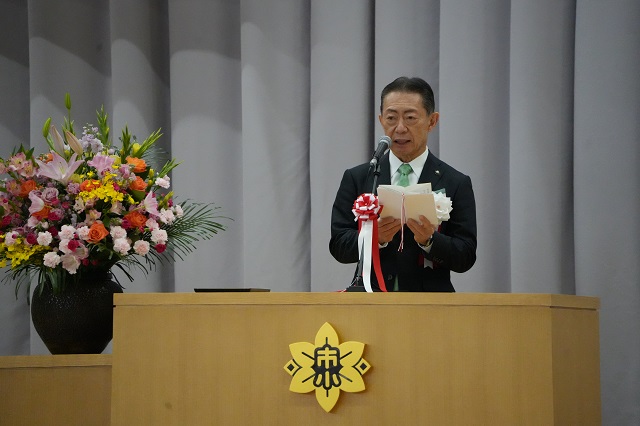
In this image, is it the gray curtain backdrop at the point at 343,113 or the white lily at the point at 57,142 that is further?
the gray curtain backdrop at the point at 343,113

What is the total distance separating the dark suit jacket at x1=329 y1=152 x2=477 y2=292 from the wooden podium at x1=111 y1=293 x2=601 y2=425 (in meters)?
0.41

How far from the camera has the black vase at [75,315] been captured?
2539 mm

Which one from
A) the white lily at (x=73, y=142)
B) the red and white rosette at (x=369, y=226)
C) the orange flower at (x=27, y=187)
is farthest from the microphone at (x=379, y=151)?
the orange flower at (x=27, y=187)

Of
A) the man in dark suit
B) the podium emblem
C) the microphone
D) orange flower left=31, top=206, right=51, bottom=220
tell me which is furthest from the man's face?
orange flower left=31, top=206, right=51, bottom=220

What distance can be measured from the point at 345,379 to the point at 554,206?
154 centimetres

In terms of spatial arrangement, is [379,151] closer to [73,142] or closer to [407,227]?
[407,227]

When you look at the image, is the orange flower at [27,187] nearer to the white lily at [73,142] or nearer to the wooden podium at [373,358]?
the white lily at [73,142]

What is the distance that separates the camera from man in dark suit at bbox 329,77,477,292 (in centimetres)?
245

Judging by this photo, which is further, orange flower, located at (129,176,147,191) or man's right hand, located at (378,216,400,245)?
orange flower, located at (129,176,147,191)

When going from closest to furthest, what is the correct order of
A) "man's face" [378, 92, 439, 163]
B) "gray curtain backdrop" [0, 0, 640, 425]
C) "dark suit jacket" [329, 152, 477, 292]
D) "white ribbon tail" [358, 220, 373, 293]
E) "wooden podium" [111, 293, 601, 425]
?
"wooden podium" [111, 293, 601, 425]
"white ribbon tail" [358, 220, 373, 293]
"dark suit jacket" [329, 152, 477, 292]
"man's face" [378, 92, 439, 163]
"gray curtain backdrop" [0, 0, 640, 425]

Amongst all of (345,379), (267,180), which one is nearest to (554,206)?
(267,180)

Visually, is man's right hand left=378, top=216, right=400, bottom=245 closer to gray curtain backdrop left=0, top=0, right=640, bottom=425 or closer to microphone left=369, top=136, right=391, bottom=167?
microphone left=369, top=136, right=391, bottom=167

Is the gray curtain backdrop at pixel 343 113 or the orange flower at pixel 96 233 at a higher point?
the gray curtain backdrop at pixel 343 113

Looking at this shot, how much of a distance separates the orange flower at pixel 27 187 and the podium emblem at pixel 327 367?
103 cm
